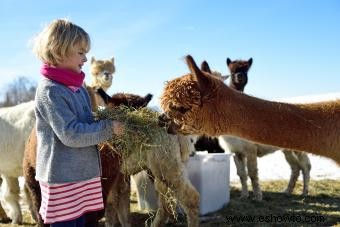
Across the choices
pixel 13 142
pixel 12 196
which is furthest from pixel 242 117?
pixel 12 196

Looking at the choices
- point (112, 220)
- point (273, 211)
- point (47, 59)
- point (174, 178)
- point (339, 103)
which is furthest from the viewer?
point (273, 211)

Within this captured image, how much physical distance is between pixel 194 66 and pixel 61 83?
0.73 metres

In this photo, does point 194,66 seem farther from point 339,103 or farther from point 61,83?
point 339,103

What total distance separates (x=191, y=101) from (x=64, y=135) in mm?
716

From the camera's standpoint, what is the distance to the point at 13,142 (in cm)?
554

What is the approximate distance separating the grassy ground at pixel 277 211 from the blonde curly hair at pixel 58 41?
2.87 meters

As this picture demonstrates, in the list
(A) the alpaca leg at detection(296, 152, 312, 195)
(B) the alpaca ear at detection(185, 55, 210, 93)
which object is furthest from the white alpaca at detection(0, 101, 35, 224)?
(A) the alpaca leg at detection(296, 152, 312, 195)

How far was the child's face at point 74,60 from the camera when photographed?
243cm

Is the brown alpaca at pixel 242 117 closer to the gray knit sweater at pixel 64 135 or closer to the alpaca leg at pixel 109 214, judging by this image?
the gray knit sweater at pixel 64 135

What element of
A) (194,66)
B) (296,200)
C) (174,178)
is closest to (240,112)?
(194,66)

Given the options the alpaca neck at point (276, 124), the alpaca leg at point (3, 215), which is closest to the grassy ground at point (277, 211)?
the alpaca leg at point (3, 215)

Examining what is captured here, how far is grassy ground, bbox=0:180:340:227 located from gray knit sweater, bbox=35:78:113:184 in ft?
8.29

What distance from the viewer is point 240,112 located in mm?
2637

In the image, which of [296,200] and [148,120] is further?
[296,200]
